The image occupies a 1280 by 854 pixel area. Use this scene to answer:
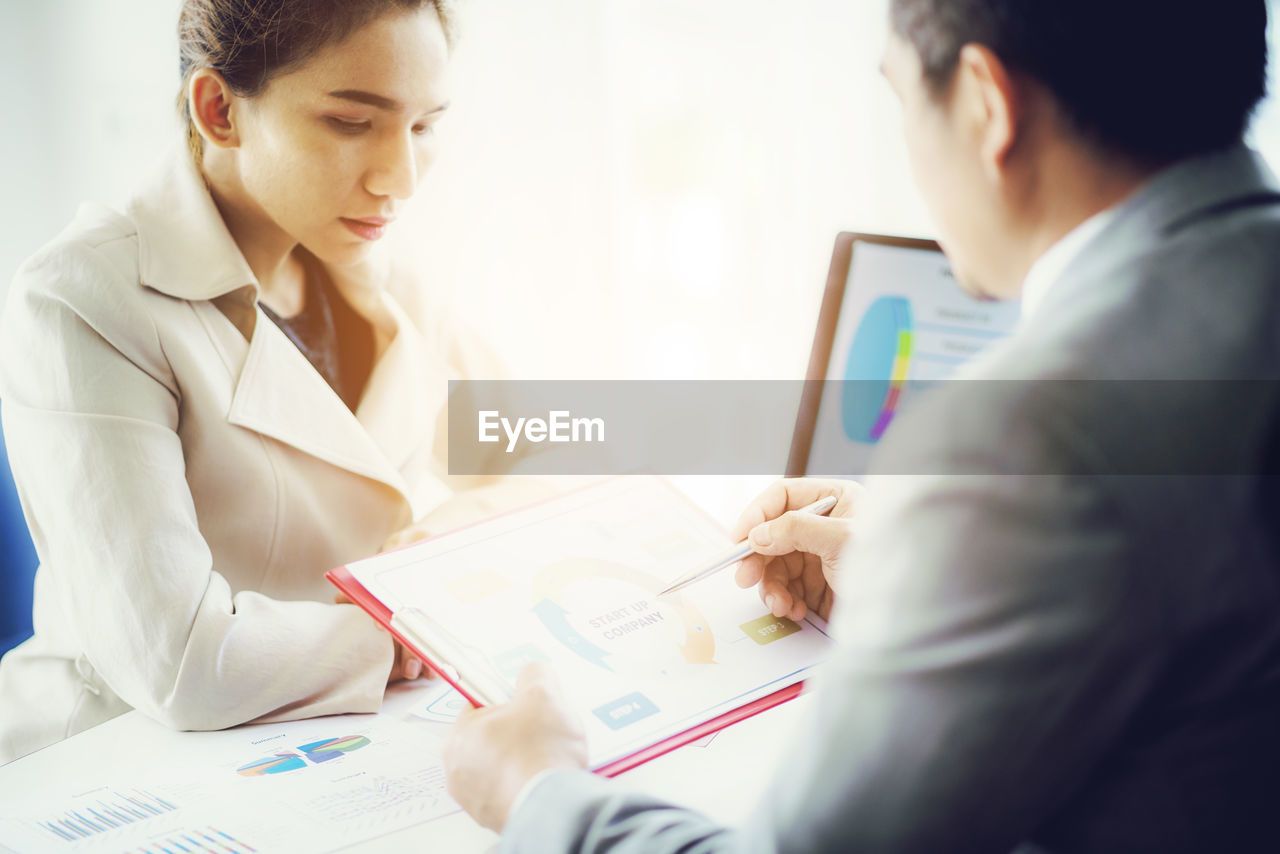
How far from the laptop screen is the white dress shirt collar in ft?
1.76

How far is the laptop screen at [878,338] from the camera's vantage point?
42.1 inches

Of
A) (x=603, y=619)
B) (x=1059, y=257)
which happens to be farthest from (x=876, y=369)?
(x=1059, y=257)

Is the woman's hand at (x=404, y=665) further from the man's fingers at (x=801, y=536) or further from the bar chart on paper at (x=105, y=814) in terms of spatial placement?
the man's fingers at (x=801, y=536)

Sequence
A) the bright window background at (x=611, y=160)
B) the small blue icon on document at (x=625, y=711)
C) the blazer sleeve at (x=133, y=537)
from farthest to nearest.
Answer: the bright window background at (x=611, y=160) < the blazer sleeve at (x=133, y=537) < the small blue icon on document at (x=625, y=711)

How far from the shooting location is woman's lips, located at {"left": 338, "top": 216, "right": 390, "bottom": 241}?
3.42 ft

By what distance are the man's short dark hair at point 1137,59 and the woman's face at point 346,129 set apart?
629mm

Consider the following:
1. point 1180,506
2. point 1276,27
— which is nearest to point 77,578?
point 1180,506

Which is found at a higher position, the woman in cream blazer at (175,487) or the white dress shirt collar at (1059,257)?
the white dress shirt collar at (1059,257)

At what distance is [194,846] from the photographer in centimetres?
67

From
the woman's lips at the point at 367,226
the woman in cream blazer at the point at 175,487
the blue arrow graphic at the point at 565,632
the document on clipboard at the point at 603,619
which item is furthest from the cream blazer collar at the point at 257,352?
the blue arrow graphic at the point at 565,632

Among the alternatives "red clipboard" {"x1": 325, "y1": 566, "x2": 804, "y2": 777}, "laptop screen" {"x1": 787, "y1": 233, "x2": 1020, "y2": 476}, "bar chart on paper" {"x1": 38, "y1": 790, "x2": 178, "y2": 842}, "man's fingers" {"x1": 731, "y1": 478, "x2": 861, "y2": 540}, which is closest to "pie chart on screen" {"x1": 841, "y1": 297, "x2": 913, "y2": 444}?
"laptop screen" {"x1": 787, "y1": 233, "x2": 1020, "y2": 476}

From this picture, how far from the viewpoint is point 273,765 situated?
2.58 feet

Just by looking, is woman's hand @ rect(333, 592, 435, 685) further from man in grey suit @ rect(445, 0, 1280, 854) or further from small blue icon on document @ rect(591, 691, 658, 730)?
man in grey suit @ rect(445, 0, 1280, 854)

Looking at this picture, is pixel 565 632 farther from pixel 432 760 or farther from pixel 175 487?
pixel 175 487
